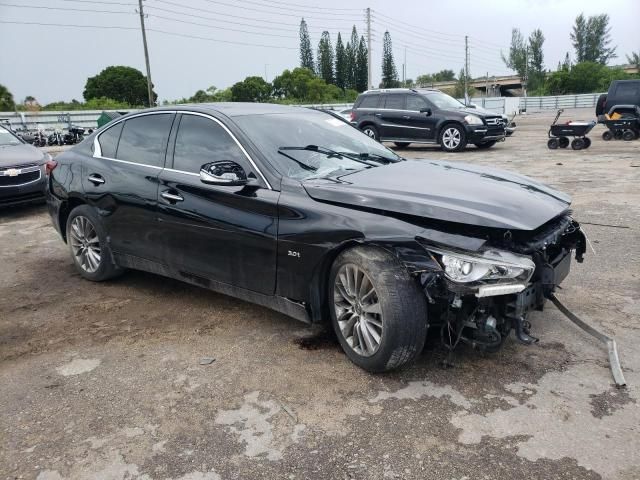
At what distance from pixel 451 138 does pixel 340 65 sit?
86354 millimetres

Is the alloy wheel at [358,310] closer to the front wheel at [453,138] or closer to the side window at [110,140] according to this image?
the side window at [110,140]

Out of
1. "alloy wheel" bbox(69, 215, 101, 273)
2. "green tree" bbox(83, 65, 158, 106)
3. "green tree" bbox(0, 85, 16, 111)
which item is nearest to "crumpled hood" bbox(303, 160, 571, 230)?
"alloy wheel" bbox(69, 215, 101, 273)

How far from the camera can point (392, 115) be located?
1625cm

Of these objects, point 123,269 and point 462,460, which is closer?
point 462,460

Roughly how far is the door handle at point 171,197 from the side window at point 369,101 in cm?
1320

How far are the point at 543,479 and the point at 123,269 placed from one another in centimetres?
388

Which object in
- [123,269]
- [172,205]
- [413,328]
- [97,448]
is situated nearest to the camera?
[97,448]

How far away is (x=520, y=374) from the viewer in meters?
3.29

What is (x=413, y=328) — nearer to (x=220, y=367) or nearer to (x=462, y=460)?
(x=462, y=460)

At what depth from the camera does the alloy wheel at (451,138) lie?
15.4 metres

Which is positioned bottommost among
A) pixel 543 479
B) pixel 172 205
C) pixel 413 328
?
pixel 543 479

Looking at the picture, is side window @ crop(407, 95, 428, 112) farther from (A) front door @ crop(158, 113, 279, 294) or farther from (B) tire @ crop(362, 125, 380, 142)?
(A) front door @ crop(158, 113, 279, 294)

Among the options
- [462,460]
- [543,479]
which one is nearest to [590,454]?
[543,479]

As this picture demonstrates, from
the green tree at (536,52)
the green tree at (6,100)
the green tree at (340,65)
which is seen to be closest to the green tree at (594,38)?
the green tree at (536,52)
